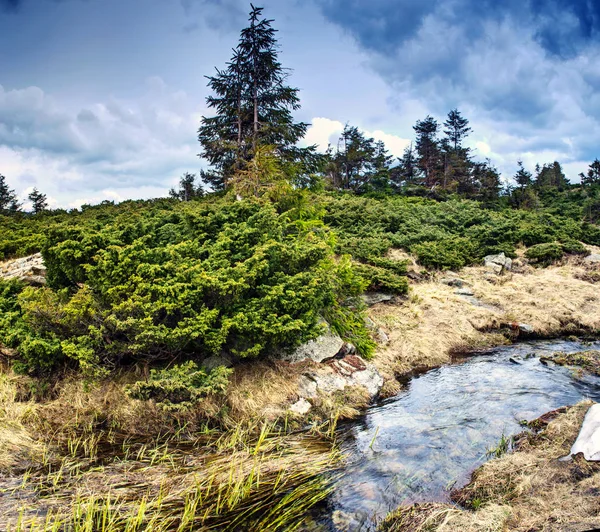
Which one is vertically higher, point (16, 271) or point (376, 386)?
point (16, 271)

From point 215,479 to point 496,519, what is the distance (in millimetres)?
2991

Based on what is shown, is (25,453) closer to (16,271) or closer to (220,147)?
(16,271)

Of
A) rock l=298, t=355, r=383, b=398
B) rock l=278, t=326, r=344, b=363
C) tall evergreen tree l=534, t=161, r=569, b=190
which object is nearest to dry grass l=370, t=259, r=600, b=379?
rock l=298, t=355, r=383, b=398

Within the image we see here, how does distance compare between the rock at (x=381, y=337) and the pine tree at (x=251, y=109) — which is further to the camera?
the pine tree at (x=251, y=109)

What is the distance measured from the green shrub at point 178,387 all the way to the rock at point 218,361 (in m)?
0.78

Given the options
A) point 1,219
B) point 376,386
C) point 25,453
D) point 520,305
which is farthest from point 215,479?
point 1,219

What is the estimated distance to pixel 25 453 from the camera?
16.5 feet

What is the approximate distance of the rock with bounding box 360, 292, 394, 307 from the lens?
468 inches

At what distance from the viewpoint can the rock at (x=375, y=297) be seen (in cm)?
1188

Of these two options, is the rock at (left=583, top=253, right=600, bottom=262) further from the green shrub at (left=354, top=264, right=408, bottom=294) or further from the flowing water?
the green shrub at (left=354, top=264, right=408, bottom=294)

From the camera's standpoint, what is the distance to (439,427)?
613 centimetres

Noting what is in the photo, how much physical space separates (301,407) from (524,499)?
347 centimetres

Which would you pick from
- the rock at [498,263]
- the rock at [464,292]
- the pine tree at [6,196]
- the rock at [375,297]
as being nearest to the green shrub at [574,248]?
the rock at [498,263]

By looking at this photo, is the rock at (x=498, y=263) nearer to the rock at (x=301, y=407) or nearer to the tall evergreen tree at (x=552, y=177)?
the rock at (x=301, y=407)
